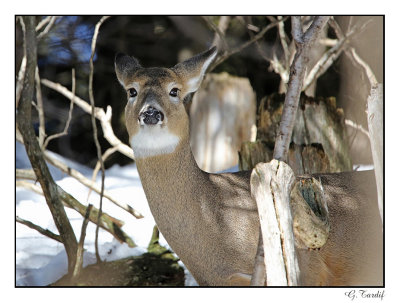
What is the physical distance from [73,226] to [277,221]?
2.80 m

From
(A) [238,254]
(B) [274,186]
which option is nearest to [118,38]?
(A) [238,254]

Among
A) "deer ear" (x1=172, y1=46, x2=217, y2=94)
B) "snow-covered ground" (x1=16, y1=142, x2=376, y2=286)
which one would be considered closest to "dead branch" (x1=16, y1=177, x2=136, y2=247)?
"snow-covered ground" (x1=16, y1=142, x2=376, y2=286)

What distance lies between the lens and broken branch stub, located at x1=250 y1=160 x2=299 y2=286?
2.94m

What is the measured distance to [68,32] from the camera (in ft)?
17.2

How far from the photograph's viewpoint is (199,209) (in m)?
3.79

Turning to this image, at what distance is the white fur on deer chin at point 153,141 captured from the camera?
142 inches

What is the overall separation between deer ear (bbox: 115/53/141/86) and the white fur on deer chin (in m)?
0.55

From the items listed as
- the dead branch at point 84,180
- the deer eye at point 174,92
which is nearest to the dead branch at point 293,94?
the deer eye at point 174,92

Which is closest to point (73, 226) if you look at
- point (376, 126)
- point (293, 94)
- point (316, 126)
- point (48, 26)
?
point (48, 26)

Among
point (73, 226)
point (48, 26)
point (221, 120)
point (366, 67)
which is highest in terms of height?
point (48, 26)

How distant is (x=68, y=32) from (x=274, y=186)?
2.99 metres

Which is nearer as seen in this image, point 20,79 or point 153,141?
point 153,141

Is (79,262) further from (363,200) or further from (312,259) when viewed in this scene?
(363,200)

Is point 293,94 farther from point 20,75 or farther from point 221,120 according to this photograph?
point 221,120
